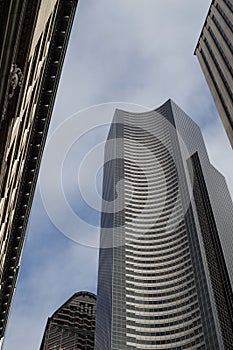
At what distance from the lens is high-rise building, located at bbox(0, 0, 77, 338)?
574 inches

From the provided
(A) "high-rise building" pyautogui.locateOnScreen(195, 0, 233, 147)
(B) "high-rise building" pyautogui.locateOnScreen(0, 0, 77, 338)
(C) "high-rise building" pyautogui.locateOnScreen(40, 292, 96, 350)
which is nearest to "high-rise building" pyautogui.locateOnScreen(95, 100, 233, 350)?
(C) "high-rise building" pyautogui.locateOnScreen(40, 292, 96, 350)

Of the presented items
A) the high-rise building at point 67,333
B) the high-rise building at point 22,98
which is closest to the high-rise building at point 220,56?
the high-rise building at point 22,98

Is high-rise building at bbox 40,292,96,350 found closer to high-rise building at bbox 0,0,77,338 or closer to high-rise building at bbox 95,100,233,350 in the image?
high-rise building at bbox 95,100,233,350

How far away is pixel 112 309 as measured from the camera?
148 meters

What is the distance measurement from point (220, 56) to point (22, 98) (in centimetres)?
5176

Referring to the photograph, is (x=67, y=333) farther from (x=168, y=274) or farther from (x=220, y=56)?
(x=220, y=56)

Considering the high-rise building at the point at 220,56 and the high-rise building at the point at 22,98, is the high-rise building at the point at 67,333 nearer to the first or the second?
the high-rise building at the point at 22,98

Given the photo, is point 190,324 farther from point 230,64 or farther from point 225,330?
point 230,64

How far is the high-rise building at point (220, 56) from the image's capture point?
197 ft

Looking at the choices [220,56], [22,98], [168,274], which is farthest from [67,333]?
[22,98]

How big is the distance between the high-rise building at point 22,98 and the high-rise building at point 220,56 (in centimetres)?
3167

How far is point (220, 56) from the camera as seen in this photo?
213 ft

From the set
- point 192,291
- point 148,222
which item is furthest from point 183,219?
point 192,291

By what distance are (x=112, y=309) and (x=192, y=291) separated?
104ft
